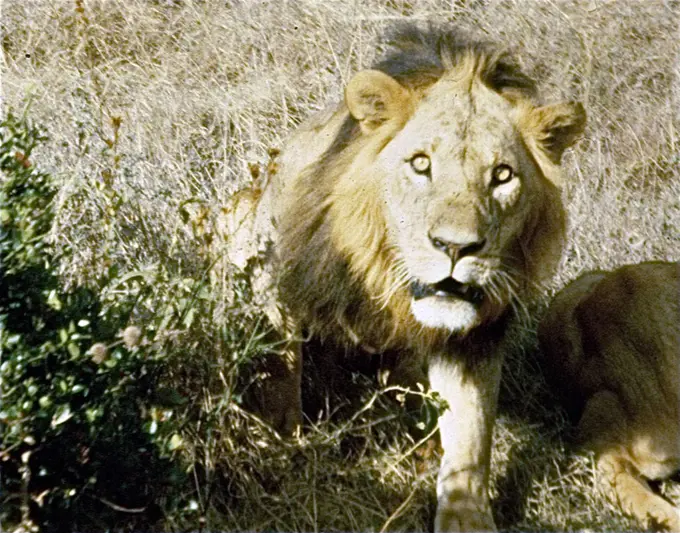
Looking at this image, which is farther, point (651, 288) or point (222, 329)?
point (651, 288)

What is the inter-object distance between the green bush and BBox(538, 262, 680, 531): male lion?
1.82m

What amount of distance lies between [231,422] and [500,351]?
96cm

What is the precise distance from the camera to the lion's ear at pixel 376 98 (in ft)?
12.1

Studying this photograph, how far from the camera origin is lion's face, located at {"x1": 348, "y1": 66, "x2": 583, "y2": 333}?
343cm

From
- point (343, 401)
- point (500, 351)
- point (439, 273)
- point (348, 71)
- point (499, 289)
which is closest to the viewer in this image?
point (439, 273)

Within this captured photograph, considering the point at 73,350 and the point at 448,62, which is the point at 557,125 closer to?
the point at 448,62

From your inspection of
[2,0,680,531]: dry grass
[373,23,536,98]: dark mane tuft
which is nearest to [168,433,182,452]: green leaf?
[2,0,680,531]: dry grass

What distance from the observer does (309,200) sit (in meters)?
3.89

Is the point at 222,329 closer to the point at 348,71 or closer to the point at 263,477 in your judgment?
the point at 263,477

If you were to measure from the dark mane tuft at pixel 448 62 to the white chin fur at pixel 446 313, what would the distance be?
74 cm

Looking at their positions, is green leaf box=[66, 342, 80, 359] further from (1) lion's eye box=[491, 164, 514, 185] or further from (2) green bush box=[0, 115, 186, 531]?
(1) lion's eye box=[491, 164, 514, 185]

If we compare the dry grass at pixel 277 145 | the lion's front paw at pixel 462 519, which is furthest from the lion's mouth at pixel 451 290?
the lion's front paw at pixel 462 519

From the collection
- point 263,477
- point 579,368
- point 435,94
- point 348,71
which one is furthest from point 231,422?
point 348,71

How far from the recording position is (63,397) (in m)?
3.12
